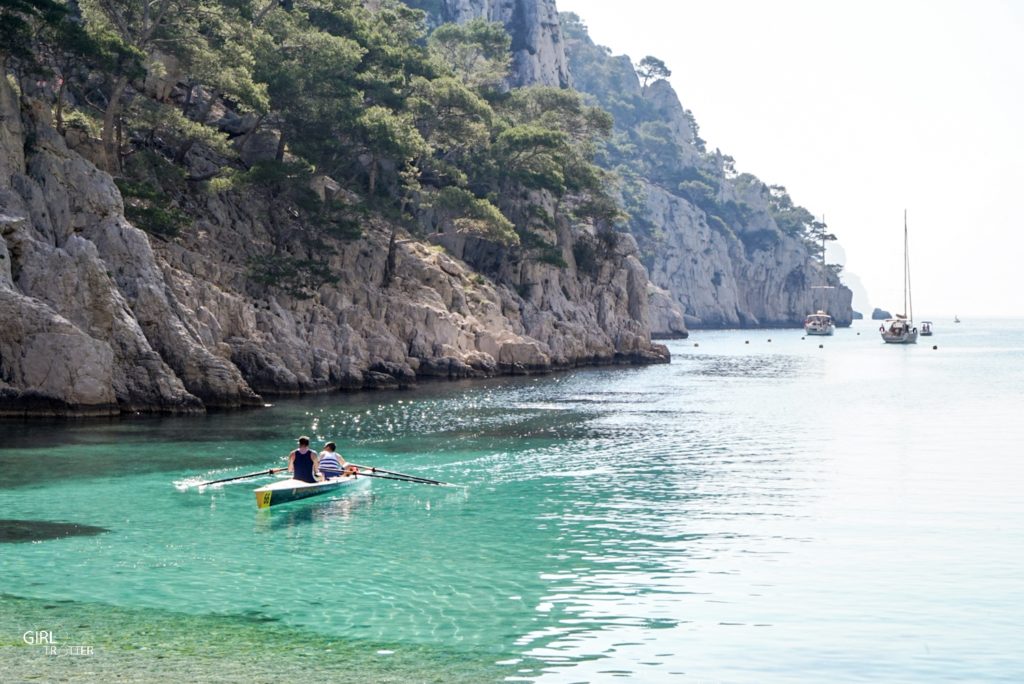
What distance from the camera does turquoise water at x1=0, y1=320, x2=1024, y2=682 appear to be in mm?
15820

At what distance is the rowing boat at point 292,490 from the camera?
27.5 metres

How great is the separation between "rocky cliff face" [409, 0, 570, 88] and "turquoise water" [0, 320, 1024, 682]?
10512 cm

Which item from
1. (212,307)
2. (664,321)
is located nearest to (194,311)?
(212,307)

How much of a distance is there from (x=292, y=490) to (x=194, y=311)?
25663 millimetres

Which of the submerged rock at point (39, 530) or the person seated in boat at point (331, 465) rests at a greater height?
the person seated in boat at point (331, 465)

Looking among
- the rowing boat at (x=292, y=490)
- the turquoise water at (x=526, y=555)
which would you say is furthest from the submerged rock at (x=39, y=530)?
the rowing boat at (x=292, y=490)

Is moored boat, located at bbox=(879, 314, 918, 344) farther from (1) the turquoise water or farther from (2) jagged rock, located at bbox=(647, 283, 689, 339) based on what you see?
(1) the turquoise water

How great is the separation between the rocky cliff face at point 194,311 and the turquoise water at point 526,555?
9.08ft

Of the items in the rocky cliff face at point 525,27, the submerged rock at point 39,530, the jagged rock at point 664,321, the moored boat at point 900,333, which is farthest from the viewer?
the jagged rock at point 664,321

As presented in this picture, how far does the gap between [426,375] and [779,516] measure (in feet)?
144

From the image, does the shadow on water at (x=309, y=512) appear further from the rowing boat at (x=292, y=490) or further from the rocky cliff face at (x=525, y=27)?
the rocky cliff face at (x=525, y=27)

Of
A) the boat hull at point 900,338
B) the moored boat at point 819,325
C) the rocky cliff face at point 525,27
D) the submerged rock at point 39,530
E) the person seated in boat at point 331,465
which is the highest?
the rocky cliff face at point 525,27

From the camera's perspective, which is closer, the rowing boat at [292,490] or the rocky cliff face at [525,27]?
the rowing boat at [292,490]

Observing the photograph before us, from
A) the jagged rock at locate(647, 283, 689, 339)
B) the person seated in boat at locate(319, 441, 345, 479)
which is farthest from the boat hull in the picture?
the person seated in boat at locate(319, 441, 345, 479)
